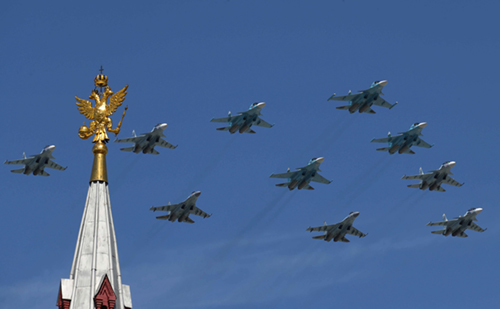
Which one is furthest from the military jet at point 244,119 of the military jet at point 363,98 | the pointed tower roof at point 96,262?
the pointed tower roof at point 96,262

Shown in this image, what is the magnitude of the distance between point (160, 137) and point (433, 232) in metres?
57.8

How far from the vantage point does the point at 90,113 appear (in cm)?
9556

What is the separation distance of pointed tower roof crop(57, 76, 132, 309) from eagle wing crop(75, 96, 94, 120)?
5302mm

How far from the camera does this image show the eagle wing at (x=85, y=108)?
95.5m

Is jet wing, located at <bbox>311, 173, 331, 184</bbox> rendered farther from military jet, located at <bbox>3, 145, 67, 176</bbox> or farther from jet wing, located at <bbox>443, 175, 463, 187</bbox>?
military jet, located at <bbox>3, 145, 67, 176</bbox>

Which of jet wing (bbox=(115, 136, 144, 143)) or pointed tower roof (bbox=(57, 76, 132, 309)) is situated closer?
pointed tower roof (bbox=(57, 76, 132, 309))

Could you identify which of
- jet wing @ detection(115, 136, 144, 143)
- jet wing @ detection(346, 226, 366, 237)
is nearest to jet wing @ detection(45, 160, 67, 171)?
jet wing @ detection(115, 136, 144, 143)

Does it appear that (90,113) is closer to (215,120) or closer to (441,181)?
(215,120)

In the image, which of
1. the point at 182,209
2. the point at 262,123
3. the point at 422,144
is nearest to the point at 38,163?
the point at 182,209

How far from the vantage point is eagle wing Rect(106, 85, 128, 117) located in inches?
3767

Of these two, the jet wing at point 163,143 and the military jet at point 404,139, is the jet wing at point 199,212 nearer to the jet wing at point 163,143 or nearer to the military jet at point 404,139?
the jet wing at point 163,143

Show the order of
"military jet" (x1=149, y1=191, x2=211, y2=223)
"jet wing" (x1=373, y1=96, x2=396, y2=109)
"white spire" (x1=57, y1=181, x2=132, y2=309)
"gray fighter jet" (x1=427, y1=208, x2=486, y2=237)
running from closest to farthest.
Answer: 1. "white spire" (x1=57, y1=181, x2=132, y2=309)
2. "military jet" (x1=149, y1=191, x2=211, y2=223)
3. "jet wing" (x1=373, y1=96, x2=396, y2=109)
4. "gray fighter jet" (x1=427, y1=208, x2=486, y2=237)

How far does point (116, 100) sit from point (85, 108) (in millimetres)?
2825

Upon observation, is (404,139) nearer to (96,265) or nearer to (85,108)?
(85,108)
